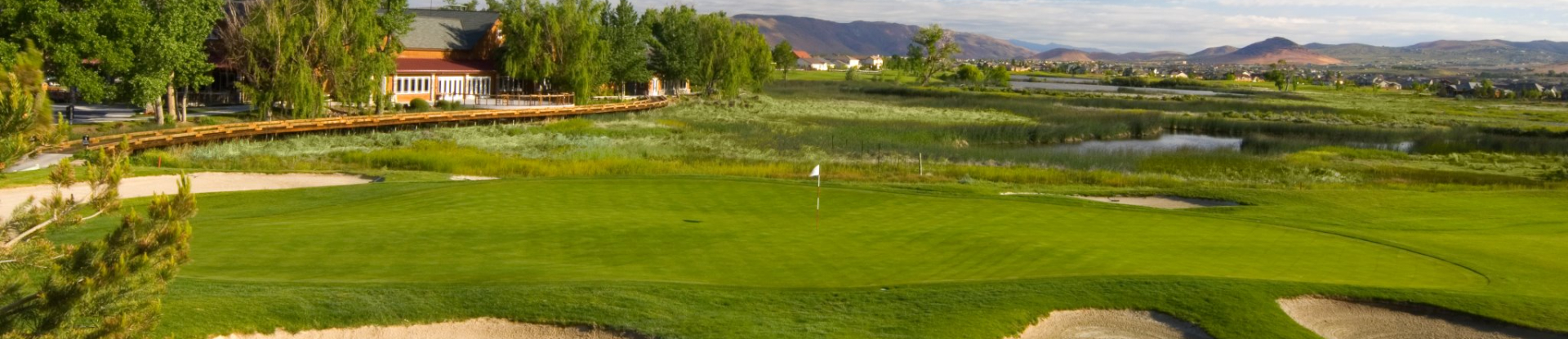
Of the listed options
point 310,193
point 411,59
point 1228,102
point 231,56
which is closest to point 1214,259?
point 310,193

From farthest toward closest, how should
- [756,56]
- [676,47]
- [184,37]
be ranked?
1. [756,56]
2. [676,47]
3. [184,37]

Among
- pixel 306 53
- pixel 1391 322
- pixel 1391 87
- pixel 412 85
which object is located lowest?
pixel 1391 322

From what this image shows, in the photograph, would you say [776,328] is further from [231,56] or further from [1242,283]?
[231,56]

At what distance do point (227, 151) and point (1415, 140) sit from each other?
56038mm

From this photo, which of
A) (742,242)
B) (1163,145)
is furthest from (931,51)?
(742,242)

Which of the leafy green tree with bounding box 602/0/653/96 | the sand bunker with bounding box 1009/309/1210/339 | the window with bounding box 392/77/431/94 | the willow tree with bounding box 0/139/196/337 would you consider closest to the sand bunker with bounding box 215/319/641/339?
the willow tree with bounding box 0/139/196/337

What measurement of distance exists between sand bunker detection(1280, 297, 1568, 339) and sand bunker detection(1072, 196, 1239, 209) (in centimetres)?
1266

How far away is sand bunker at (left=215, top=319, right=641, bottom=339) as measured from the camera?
39.9 ft

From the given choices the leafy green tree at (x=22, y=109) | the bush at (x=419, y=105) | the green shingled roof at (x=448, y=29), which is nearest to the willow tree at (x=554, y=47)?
the green shingled roof at (x=448, y=29)

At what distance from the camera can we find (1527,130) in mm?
66125

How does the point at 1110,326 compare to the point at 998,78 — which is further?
the point at 998,78

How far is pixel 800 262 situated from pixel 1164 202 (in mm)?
15602

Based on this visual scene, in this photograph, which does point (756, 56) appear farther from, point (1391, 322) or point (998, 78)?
point (1391, 322)

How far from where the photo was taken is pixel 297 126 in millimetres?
46125
